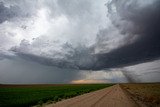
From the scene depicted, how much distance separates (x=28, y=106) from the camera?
2498 cm

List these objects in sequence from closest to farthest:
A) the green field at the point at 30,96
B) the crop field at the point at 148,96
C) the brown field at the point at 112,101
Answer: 1. the brown field at the point at 112,101
2. the crop field at the point at 148,96
3. the green field at the point at 30,96

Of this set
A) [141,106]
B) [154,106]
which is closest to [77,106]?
[141,106]

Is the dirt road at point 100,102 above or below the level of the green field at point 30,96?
below

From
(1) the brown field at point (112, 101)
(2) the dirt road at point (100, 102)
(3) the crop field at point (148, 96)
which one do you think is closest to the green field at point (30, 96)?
(1) the brown field at point (112, 101)

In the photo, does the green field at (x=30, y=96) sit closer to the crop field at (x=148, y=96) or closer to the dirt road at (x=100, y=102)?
the dirt road at (x=100, y=102)

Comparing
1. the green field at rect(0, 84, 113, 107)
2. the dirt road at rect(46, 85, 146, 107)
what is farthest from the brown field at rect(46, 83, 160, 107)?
the green field at rect(0, 84, 113, 107)

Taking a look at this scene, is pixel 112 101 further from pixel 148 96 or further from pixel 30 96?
pixel 30 96

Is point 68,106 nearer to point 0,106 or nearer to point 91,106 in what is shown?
point 91,106

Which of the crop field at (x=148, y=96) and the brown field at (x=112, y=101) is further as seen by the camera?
the crop field at (x=148, y=96)

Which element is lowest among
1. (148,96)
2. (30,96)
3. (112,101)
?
(112,101)

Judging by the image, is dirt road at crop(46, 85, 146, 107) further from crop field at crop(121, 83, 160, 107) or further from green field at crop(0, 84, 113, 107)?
green field at crop(0, 84, 113, 107)

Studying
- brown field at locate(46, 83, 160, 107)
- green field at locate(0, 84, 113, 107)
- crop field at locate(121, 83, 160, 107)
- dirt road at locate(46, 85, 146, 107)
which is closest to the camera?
dirt road at locate(46, 85, 146, 107)

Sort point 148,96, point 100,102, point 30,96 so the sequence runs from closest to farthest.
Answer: point 100,102
point 148,96
point 30,96

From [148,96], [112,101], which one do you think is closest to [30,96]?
[148,96]
